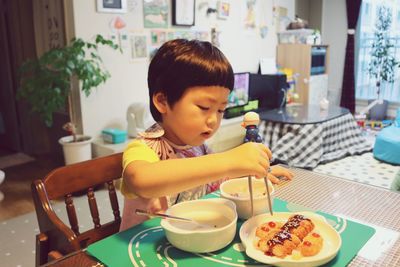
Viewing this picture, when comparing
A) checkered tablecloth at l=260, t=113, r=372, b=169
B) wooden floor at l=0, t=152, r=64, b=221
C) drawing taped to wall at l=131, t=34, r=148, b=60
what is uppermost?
drawing taped to wall at l=131, t=34, r=148, b=60

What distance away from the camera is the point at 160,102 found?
82 cm

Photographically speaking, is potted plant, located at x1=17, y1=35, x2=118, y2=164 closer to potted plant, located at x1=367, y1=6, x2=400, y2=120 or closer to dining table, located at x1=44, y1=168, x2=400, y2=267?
dining table, located at x1=44, y1=168, x2=400, y2=267

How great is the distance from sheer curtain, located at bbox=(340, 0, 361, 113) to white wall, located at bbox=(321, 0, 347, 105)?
11 cm

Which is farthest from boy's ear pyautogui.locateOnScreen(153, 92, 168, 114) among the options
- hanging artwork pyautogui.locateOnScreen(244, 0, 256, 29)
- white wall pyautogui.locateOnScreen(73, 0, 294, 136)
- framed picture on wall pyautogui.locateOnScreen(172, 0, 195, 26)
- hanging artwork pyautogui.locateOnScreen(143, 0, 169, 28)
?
hanging artwork pyautogui.locateOnScreen(244, 0, 256, 29)

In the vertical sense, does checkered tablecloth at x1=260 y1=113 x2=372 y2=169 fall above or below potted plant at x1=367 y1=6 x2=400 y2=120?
below

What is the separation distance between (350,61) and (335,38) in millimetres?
451

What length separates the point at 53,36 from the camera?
119 inches

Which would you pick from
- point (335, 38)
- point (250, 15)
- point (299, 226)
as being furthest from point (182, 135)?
point (335, 38)

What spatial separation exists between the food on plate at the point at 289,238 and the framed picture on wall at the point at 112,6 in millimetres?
2625

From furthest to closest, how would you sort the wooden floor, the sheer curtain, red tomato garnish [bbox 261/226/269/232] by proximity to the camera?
1. the sheer curtain
2. the wooden floor
3. red tomato garnish [bbox 261/226/269/232]

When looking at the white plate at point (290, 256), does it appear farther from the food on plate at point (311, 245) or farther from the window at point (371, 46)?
the window at point (371, 46)

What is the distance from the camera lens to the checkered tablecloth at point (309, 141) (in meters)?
3.24

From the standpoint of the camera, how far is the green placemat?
2.17ft

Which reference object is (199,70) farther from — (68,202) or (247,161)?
(68,202)
